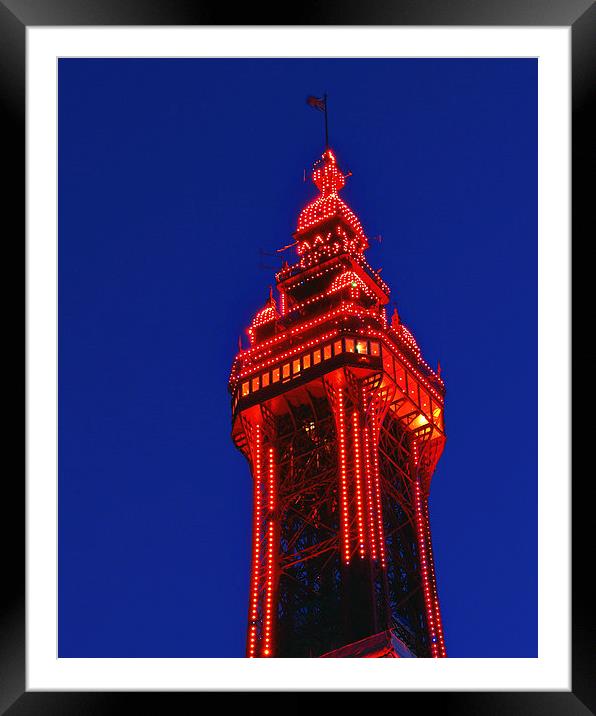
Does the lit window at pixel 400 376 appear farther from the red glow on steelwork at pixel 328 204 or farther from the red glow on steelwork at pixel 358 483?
the red glow on steelwork at pixel 328 204

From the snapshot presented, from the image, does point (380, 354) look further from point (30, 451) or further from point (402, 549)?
point (30, 451)

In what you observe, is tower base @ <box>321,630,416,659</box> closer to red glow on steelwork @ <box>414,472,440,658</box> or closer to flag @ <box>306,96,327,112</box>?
red glow on steelwork @ <box>414,472,440,658</box>

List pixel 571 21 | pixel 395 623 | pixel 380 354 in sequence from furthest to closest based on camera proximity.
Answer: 1. pixel 380 354
2. pixel 395 623
3. pixel 571 21

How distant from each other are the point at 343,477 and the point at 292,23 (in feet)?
119

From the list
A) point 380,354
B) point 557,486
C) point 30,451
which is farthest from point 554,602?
point 380,354

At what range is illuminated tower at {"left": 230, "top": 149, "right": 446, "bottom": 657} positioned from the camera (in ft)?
163

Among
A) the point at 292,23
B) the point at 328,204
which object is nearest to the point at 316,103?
the point at 328,204

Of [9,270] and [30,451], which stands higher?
[9,270]

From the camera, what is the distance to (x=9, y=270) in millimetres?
15891

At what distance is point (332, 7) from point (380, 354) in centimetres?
3805

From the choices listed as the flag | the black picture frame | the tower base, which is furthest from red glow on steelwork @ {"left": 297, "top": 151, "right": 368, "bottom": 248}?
the black picture frame

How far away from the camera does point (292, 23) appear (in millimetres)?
16297

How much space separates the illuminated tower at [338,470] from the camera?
163 feet

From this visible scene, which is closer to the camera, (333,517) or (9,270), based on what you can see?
(9,270)
